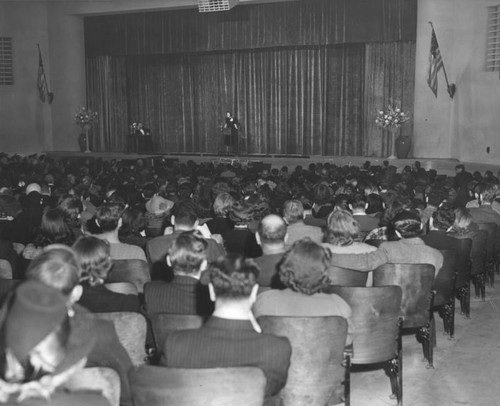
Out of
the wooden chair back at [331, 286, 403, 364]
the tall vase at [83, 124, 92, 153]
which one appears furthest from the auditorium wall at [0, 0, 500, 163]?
the wooden chair back at [331, 286, 403, 364]

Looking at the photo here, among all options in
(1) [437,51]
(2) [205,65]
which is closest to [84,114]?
(2) [205,65]

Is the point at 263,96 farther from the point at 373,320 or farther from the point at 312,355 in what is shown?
the point at 312,355

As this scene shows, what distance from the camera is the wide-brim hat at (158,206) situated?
8.17 m

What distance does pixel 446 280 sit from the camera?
18.8ft

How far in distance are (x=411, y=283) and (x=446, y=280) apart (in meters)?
0.89

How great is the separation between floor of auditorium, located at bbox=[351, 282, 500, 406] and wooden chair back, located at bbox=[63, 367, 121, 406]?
2.42 m

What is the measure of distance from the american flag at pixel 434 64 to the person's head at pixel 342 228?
13.5m

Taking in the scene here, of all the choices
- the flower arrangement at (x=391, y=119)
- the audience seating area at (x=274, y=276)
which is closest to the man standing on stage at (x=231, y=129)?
the flower arrangement at (x=391, y=119)

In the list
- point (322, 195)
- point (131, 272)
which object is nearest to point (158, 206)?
point (322, 195)

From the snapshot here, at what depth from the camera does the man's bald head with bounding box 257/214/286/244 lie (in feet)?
15.7

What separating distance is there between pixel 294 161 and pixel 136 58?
8.43 m

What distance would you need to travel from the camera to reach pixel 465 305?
668cm

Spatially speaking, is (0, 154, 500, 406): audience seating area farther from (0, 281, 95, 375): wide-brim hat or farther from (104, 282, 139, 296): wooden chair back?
(0, 281, 95, 375): wide-brim hat

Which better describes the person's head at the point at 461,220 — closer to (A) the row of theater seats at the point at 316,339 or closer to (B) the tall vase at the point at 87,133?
(A) the row of theater seats at the point at 316,339
